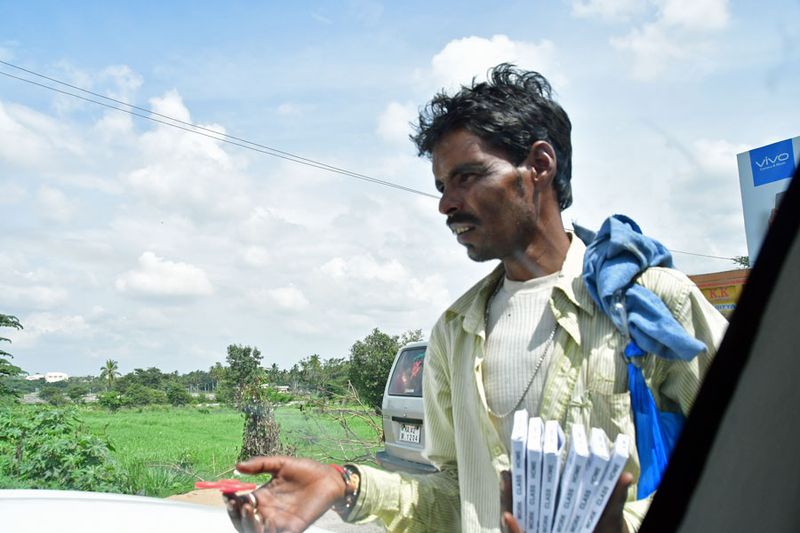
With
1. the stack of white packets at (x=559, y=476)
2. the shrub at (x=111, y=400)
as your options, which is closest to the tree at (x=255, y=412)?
the shrub at (x=111, y=400)

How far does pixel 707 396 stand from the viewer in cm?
98

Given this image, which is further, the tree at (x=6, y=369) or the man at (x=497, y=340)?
the tree at (x=6, y=369)

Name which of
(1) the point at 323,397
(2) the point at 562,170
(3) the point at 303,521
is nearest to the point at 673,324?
(2) the point at 562,170

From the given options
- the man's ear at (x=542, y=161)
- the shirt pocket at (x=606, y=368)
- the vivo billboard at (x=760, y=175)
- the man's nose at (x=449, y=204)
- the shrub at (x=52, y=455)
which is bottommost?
the shrub at (x=52, y=455)

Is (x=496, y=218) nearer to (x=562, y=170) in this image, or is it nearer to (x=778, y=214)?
(x=562, y=170)

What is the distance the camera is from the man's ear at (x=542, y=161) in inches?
78.5

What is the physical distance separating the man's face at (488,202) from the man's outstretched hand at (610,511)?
2.37ft

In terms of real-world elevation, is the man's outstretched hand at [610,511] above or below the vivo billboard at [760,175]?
below

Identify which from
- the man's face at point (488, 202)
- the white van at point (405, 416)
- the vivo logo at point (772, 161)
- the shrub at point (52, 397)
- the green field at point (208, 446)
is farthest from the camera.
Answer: the shrub at point (52, 397)

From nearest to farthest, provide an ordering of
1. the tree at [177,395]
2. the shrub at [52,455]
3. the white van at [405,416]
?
1. the white van at [405,416]
2. the shrub at [52,455]
3. the tree at [177,395]

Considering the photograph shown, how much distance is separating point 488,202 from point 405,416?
18.2ft

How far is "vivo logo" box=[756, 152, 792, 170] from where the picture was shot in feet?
13.3

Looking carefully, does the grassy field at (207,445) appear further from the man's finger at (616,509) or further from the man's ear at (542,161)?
the man's finger at (616,509)

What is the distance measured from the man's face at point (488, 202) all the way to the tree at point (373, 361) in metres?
15.8
